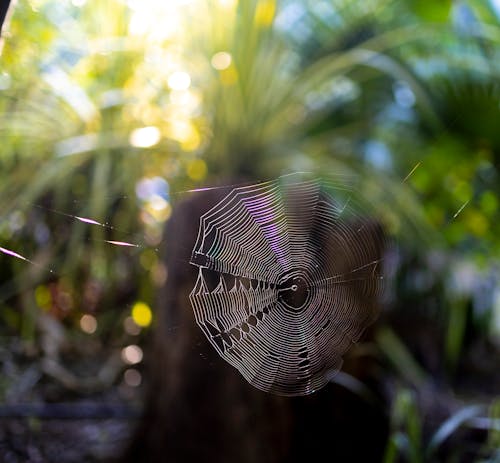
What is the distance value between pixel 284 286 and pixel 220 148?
1059 millimetres

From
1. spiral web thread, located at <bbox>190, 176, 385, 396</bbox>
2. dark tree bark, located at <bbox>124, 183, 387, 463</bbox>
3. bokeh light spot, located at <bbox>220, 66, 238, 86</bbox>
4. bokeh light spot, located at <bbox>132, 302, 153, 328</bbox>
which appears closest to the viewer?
spiral web thread, located at <bbox>190, 176, 385, 396</bbox>

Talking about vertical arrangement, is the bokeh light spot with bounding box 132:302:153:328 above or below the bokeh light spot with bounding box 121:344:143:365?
above

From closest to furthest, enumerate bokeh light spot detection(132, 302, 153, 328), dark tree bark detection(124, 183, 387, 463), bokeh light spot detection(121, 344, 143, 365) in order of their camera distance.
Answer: dark tree bark detection(124, 183, 387, 463) → bokeh light spot detection(132, 302, 153, 328) → bokeh light spot detection(121, 344, 143, 365)

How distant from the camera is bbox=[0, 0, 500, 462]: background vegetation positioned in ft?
6.48

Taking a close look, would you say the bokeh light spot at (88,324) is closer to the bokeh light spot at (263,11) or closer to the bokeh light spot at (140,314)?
the bokeh light spot at (140,314)

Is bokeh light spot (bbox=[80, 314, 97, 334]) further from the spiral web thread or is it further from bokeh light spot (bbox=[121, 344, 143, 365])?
the spiral web thread

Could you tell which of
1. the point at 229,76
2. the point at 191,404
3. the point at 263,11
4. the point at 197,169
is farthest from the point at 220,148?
the point at 191,404

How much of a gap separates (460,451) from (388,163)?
1024mm

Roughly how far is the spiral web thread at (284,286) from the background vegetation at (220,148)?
571 millimetres

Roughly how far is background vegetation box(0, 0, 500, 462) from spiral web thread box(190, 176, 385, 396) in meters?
0.57

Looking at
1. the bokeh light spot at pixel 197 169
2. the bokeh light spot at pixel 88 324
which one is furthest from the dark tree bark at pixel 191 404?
the bokeh light spot at pixel 88 324

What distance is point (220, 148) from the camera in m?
2.18

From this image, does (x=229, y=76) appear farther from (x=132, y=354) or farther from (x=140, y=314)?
(x=132, y=354)

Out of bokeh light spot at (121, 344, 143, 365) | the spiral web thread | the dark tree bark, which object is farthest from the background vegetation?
the spiral web thread
